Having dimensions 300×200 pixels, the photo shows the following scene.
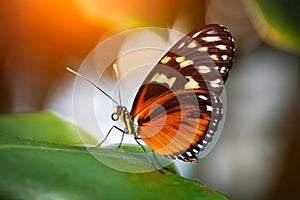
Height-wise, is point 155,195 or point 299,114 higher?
point 299,114

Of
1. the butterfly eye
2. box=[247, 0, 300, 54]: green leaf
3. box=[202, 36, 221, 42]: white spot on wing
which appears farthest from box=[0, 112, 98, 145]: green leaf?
box=[247, 0, 300, 54]: green leaf

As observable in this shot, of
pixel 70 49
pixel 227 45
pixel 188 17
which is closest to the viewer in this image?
pixel 227 45

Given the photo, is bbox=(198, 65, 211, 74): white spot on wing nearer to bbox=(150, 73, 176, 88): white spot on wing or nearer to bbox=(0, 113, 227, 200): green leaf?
bbox=(150, 73, 176, 88): white spot on wing

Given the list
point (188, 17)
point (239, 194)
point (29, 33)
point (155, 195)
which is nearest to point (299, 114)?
point (239, 194)

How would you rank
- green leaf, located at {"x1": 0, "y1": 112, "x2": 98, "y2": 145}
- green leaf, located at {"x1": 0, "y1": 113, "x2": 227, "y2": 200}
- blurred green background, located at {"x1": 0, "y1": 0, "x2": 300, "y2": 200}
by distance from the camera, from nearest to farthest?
green leaf, located at {"x1": 0, "y1": 113, "x2": 227, "y2": 200}, green leaf, located at {"x1": 0, "y1": 112, "x2": 98, "y2": 145}, blurred green background, located at {"x1": 0, "y1": 0, "x2": 300, "y2": 200}

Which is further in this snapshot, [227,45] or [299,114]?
[299,114]

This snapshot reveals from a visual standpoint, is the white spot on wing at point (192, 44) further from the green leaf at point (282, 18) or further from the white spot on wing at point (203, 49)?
the green leaf at point (282, 18)

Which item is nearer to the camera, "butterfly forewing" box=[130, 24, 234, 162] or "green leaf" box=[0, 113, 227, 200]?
"green leaf" box=[0, 113, 227, 200]

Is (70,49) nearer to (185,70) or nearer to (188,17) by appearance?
(188,17)
